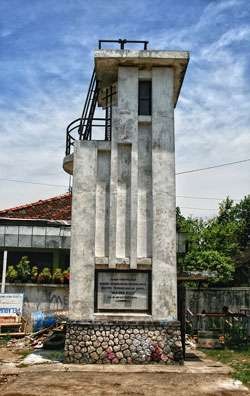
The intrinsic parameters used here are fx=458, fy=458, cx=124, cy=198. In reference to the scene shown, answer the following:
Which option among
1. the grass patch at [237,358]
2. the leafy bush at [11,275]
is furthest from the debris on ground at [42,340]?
the grass patch at [237,358]

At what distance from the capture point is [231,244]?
1730 inches

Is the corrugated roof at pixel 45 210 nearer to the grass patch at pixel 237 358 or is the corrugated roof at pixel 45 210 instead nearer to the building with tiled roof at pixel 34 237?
the building with tiled roof at pixel 34 237

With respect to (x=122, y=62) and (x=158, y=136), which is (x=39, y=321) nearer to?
(x=158, y=136)

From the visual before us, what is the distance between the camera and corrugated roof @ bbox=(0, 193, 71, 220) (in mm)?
27250

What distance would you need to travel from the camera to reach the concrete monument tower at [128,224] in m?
14.3

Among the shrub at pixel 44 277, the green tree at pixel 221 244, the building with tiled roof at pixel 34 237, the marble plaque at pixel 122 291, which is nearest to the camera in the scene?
the marble plaque at pixel 122 291

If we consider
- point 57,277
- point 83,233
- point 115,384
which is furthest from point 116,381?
point 57,277

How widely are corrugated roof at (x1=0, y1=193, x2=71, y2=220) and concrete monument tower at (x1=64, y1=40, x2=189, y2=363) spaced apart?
1261 centimetres

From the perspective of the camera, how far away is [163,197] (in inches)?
593

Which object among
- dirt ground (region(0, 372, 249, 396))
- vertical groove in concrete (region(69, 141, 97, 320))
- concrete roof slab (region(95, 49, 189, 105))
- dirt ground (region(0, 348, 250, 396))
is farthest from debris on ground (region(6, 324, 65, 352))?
concrete roof slab (region(95, 49, 189, 105))

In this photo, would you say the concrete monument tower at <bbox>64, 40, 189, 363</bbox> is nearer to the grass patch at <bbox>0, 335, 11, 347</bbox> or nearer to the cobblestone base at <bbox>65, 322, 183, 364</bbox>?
the cobblestone base at <bbox>65, 322, 183, 364</bbox>

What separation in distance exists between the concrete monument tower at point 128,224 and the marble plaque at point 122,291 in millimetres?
31

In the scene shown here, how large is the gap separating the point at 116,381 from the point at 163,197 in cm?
600

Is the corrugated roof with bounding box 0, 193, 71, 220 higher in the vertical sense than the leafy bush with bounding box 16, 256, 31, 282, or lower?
higher
